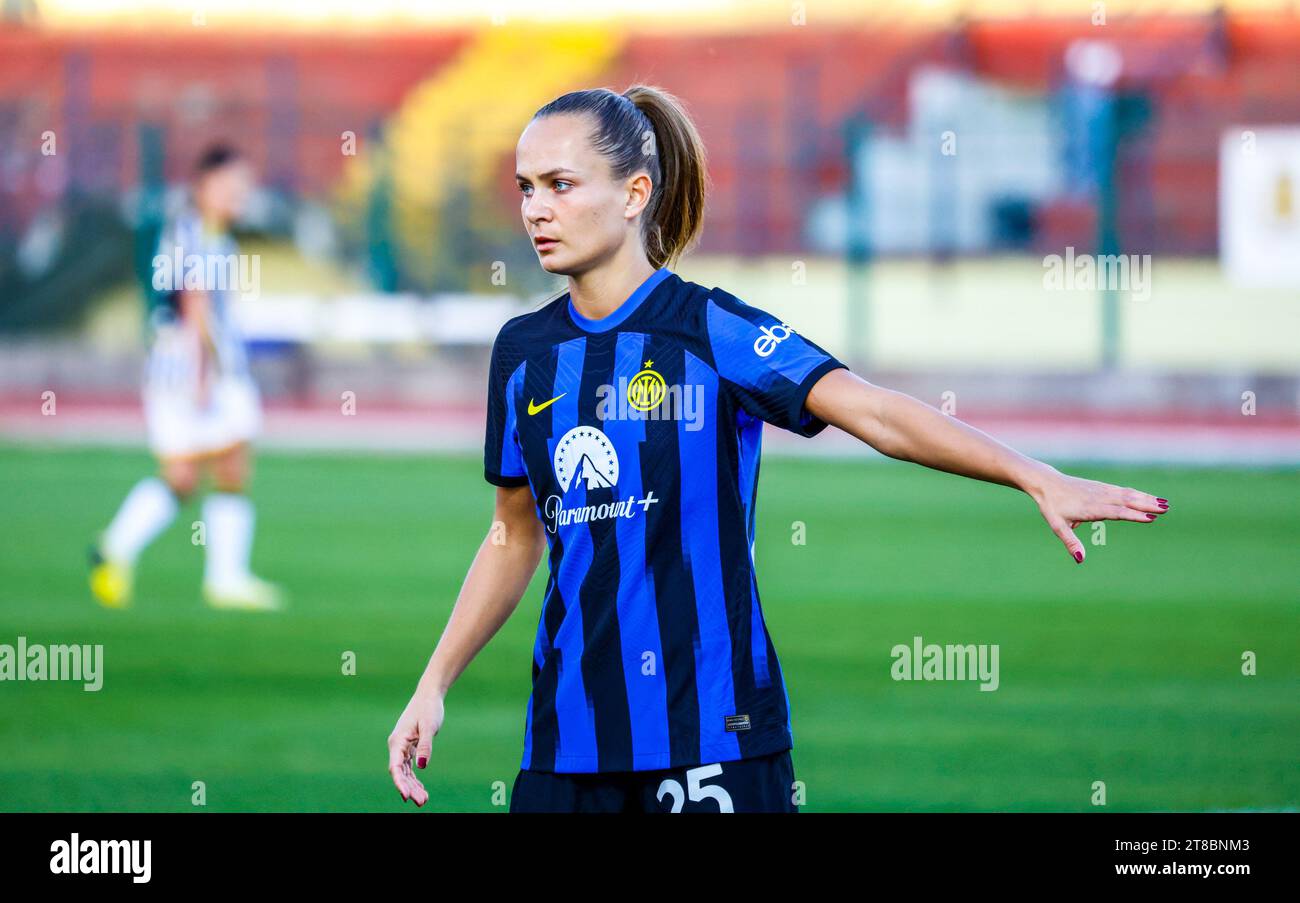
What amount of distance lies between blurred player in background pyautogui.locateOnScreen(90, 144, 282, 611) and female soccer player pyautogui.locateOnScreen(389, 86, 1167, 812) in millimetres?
6374

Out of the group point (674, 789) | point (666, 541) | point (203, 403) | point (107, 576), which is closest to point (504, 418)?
point (666, 541)

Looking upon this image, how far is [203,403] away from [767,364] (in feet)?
22.4

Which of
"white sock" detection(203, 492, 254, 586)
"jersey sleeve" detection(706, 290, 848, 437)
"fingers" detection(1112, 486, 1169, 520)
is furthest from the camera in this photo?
"white sock" detection(203, 492, 254, 586)

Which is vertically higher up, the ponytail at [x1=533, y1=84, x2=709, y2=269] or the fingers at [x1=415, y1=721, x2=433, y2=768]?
the ponytail at [x1=533, y1=84, x2=709, y2=269]

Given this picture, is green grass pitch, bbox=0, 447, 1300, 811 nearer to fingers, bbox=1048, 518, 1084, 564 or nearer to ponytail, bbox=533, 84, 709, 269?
ponytail, bbox=533, 84, 709, 269

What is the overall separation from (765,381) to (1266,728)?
13.7 ft

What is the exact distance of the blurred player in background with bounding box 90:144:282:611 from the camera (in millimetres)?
9359

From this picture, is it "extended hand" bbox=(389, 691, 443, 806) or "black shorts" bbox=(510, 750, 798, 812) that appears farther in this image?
"extended hand" bbox=(389, 691, 443, 806)

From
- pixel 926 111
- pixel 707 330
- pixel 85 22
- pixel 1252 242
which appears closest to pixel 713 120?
pixel 926 111

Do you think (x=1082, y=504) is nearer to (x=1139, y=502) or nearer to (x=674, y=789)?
(x=1139, y=502)

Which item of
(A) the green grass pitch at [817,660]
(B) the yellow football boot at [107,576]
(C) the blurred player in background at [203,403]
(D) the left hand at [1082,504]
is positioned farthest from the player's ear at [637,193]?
(B) the yellow football boot at [107,576]

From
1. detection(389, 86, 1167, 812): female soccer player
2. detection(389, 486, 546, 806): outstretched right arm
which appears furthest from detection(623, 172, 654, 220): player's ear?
detection(389, 486, 546, 806): outstretched right arm

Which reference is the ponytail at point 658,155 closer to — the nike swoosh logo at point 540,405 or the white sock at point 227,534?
the nike swoosh logo at point 540,405

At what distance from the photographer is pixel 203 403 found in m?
9.43
